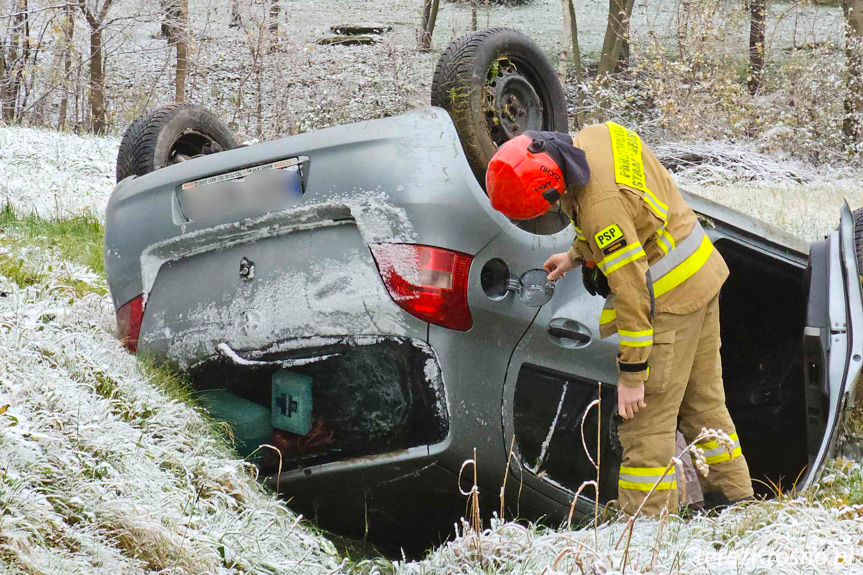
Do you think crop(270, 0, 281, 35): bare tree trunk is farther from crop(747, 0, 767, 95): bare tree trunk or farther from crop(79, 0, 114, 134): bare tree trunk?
crop(747, 0, 767, 95): bare tree trunk

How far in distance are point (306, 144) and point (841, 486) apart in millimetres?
2316

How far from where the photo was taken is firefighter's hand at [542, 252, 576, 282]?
2.72 m

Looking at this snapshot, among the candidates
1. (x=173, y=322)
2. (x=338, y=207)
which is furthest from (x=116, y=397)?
(x=338, y=207)

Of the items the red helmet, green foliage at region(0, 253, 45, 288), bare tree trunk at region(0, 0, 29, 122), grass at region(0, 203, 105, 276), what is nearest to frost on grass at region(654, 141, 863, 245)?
the red helmet

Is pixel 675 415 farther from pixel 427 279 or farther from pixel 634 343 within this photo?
pixel 427 279

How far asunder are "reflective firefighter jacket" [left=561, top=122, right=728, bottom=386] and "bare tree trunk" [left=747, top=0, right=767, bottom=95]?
13.5 meters

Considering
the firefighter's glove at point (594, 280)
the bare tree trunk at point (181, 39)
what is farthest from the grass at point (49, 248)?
the bare tree trunk at point (181, 39)

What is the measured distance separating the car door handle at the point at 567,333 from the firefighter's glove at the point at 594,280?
0.18 meters

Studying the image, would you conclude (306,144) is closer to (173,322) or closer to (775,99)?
(173,322)

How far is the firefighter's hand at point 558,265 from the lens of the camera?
272 cm

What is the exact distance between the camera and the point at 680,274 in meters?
2.92

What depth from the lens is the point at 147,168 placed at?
11.6ft

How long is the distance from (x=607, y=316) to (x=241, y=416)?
1373 millimetres

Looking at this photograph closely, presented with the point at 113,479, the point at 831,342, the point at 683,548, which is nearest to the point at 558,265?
the point at 683,548
